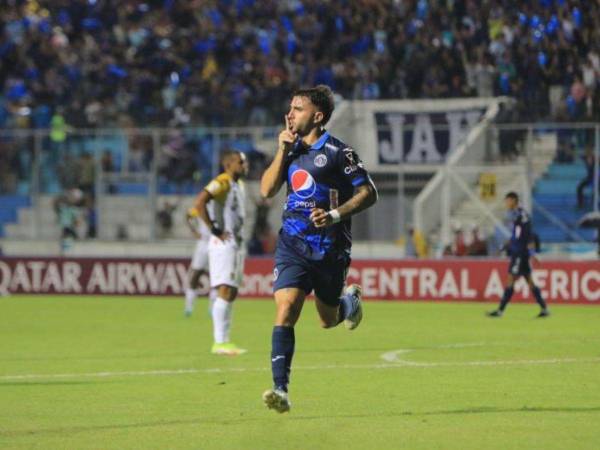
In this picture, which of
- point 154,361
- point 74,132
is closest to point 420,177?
point 74,132

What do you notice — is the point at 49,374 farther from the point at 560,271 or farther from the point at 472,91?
the point at 472,91

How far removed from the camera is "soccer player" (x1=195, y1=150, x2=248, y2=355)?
15375 mm

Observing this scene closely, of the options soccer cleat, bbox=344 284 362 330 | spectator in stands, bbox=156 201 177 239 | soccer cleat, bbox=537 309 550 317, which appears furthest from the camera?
spectator in stands, bbox=156 201 177 239

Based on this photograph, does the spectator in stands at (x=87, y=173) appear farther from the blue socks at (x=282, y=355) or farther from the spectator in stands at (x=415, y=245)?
the blue socks at (x=282, y=355)

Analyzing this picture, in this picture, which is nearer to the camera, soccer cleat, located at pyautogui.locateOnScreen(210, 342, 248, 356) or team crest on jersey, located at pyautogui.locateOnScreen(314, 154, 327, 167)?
team crest on jersey, located at pyautogui.locateOnScreen(314, 154, 327, 167)

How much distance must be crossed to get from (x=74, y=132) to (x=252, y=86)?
189 inches

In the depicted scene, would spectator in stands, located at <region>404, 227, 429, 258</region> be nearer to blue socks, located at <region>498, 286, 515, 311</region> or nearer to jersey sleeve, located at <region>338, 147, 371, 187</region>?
blue socks, located at <region>498, 286, 515, 311</region>

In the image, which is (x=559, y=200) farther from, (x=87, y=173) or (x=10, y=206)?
(x=10, y=206)

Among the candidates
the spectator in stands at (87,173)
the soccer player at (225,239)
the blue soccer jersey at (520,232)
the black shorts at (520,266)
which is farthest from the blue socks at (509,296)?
the spectator in stands at (87,173)

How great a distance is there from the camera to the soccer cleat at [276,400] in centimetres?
898

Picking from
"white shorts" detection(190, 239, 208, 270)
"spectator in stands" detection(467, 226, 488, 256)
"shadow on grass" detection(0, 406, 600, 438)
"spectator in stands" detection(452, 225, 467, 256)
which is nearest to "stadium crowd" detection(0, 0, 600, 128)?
"spectator in stands" detection(467, 226, 488, 256)

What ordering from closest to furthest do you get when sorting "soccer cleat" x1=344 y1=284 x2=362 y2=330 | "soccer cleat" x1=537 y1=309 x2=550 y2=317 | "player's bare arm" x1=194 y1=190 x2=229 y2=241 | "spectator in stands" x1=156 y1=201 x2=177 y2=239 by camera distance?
"soccer cleat" x1=344 y1=284 x2=362 y2=330 < "player's bare arm" x1=194 y1=190 x2=229 y2=241 < "soccer cleat" x1=537 y1=309 x2=550 y2=317 < "spectator in stands" x1=156 y1=201 x2=177 y2=239

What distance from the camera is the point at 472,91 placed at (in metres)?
29.6

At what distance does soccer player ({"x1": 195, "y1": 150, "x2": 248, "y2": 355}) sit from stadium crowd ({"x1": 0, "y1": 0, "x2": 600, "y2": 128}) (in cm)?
1275
